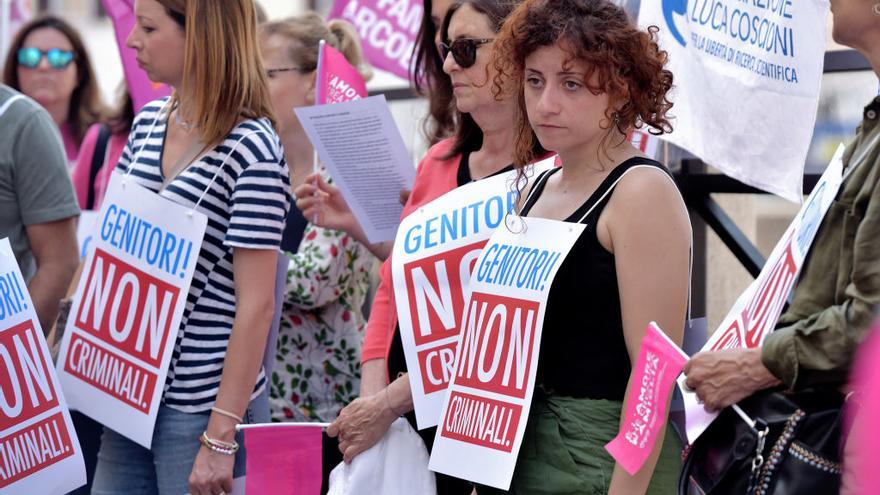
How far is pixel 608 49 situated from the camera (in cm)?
262

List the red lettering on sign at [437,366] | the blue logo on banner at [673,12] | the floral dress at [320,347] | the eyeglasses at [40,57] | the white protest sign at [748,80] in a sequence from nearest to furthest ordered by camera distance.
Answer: the red lettering on sign at [437,366] → the white protest sign at [748,80] → the blue logo on banner at [673,12] → the floral dress at [320,347] → the eyeglasses at [40,57]

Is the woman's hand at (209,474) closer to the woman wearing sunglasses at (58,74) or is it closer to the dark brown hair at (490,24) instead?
the dark brown hair at (490,24)

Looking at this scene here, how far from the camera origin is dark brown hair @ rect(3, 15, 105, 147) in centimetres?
657

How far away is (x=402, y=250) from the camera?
3.24m

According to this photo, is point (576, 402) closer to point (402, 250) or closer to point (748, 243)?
point (402, 250)

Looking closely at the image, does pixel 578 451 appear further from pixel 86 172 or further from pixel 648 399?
pixel 86 172

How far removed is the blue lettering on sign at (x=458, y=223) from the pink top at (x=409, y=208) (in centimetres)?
16

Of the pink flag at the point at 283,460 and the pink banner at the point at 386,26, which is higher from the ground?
the pink banner at the point at 386,26

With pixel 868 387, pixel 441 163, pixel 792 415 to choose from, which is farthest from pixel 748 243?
pixel 868 387

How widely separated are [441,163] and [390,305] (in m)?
0.44

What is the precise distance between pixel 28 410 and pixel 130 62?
2.04m

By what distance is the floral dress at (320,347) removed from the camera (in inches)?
172

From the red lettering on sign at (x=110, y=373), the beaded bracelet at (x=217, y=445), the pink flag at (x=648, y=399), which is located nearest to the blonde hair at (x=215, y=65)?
the red lettering on sign at (x=110, y=373)

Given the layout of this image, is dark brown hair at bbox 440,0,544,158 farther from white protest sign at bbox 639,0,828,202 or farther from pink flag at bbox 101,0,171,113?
pink flag at bbox 101,0,171,113
